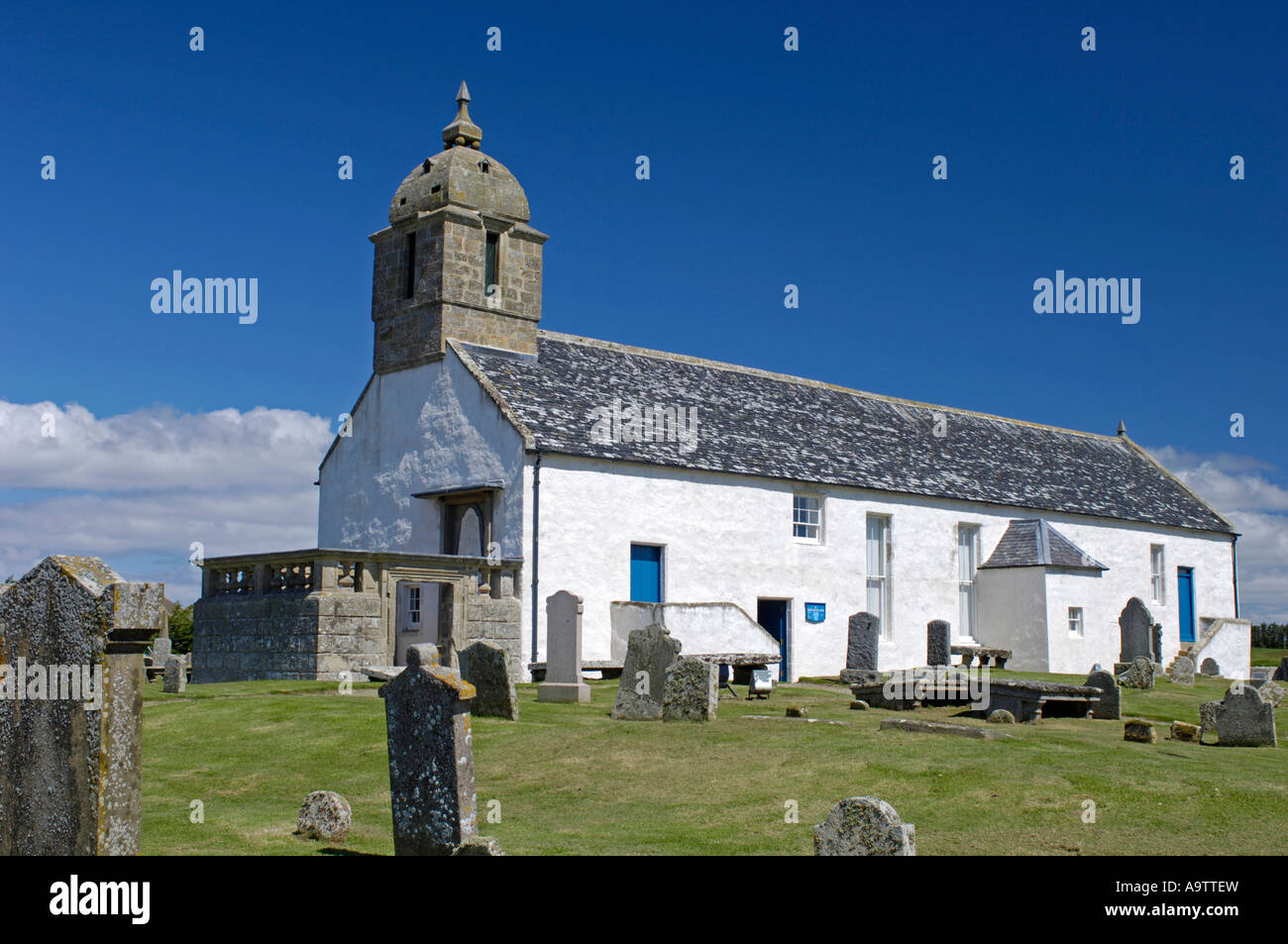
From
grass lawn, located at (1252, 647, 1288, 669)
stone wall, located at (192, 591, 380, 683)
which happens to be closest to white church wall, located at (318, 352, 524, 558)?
stone wall, located at (192, 591, 380, 683)

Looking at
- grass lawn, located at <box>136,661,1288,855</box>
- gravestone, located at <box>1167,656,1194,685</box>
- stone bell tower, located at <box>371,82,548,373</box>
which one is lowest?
gravestone, located at <box>1167,656,1194,685</box>

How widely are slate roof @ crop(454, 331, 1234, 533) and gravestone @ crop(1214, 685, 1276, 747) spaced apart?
16081mm

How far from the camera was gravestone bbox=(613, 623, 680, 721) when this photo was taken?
61.0 feet

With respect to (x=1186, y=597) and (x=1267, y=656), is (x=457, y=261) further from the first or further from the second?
(x=1267, y=656)

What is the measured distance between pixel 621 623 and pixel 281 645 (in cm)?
773

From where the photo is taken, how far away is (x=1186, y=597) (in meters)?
44.2

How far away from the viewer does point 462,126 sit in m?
34.2

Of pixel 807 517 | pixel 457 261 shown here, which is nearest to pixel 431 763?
pixel 457 261

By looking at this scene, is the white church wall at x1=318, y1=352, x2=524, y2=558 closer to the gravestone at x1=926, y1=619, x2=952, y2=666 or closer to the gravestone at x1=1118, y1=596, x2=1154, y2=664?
the gravestone at x1=926, y1=619, x2=952, y2=666

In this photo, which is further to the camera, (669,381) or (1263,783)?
(669,381)

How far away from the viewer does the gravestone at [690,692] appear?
18.0 metres
